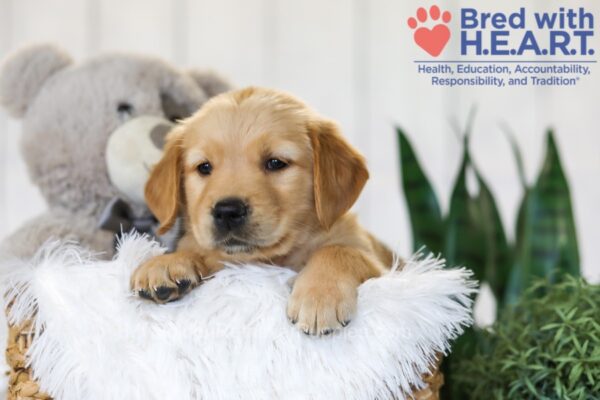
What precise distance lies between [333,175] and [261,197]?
0.14 metres

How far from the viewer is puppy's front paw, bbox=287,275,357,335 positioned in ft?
3.08

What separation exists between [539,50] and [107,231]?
115 centimetres

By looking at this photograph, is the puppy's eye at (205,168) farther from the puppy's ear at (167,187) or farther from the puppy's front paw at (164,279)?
the puppy's front paw at (164,279)

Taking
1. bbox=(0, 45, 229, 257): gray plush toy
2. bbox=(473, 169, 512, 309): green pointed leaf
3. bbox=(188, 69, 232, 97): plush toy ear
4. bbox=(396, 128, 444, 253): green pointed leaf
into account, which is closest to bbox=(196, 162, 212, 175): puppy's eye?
bbox=(0, 45, 229, 257): gray plush toy

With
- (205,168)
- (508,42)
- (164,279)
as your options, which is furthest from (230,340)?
(508,42)

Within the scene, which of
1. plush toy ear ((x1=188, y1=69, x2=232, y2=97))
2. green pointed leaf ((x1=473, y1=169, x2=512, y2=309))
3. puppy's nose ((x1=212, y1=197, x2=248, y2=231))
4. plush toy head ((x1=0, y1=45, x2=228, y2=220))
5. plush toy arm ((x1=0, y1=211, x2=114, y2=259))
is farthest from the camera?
green pointed leaf ((x1=473, y1=169, x2=512, y2=309))

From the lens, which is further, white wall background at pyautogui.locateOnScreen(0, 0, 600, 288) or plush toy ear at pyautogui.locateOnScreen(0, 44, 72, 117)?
white wall background at pyautogui.locateOnScreen(0, 0, 600, 288)

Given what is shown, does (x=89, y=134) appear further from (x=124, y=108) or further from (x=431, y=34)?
(x=431, y=34)

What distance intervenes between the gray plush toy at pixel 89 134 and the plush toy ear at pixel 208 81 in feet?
0.39

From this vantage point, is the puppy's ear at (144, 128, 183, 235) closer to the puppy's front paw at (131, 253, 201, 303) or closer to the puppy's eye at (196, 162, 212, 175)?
the puppy's eye at (196, 162, 212, 175)

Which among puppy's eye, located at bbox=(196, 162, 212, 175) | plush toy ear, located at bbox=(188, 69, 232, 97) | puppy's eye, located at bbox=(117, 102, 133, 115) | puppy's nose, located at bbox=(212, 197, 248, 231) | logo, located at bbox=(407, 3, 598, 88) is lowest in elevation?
puppy's nose, located at bbox=(212, 197, 248, 231)

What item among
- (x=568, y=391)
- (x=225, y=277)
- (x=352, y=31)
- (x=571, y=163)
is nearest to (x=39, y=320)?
(x=225, y=277)

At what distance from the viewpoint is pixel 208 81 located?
5.65 ft

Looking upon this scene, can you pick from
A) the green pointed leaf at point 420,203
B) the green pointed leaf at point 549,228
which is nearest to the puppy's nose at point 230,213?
the green pointed leaf at point 420,203
